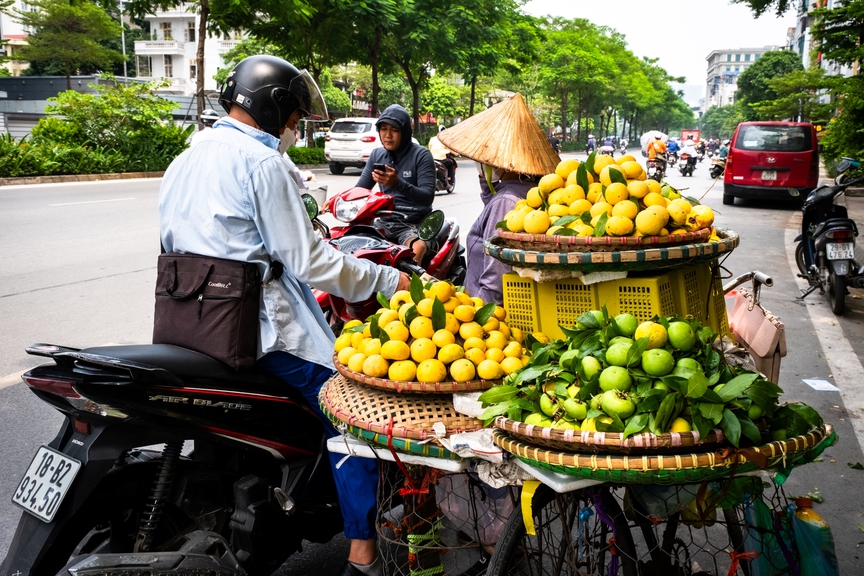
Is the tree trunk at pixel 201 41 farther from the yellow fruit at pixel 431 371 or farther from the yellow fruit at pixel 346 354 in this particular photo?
the yellow fruit at pixel 431 371

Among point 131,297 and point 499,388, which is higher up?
point 499,388

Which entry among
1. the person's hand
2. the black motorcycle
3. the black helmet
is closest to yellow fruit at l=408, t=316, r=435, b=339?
the black motorcycle

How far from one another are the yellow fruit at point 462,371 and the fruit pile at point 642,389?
0.12 meters

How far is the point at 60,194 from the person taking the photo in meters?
14.5

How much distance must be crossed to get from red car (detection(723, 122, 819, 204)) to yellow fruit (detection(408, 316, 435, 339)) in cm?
1488

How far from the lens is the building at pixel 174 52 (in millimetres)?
62875

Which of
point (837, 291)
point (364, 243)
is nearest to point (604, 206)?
point (364, 243)

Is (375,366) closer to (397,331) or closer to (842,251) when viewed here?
(397,331)

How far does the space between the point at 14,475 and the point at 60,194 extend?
1239 cm

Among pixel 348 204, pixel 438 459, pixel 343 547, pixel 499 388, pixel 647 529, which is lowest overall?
pixel 343 547

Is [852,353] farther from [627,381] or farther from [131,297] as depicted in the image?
[131,297]

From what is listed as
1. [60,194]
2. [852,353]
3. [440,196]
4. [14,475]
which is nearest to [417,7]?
[440,196]

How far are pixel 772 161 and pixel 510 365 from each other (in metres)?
15.2

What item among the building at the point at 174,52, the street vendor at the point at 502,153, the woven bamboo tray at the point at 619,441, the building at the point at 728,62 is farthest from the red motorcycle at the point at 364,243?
the building at the point at 728,62
